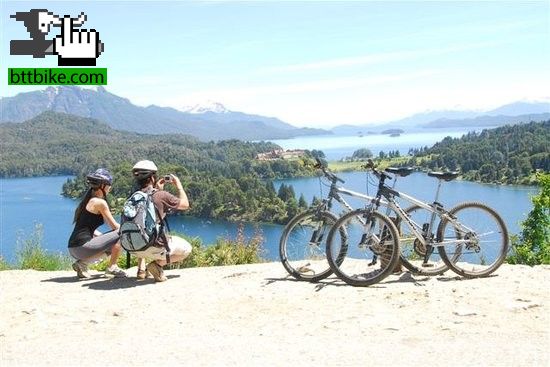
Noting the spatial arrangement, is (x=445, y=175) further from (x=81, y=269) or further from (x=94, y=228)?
(x=81, y=269)

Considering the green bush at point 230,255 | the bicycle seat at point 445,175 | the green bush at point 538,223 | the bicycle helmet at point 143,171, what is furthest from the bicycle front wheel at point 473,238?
the green bush at point 538,223

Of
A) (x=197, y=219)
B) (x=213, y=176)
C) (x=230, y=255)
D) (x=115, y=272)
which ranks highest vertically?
(x=115, y=272)

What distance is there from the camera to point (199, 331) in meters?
5.52

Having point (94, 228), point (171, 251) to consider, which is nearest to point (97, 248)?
point (94, 228)

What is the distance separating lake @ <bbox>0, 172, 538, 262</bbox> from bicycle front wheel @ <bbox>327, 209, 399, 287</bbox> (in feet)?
121

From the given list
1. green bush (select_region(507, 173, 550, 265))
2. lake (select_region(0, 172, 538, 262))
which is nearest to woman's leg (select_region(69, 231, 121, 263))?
green bush (select_region(507, 173, 550, 265))

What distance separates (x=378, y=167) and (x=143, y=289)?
10.8ft

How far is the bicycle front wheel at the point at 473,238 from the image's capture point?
280 inches

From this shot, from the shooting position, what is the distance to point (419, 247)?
7.35m

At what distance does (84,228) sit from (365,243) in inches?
145

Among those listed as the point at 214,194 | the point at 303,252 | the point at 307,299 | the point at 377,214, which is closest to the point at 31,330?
the point at 307,299

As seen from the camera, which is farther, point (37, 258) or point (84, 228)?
point (37, 258)

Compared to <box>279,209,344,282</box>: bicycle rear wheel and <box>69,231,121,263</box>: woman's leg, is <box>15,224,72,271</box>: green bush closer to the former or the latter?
<box>69,231,121,263</box>: woman's leg

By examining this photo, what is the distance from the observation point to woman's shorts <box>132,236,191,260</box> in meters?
7.18
